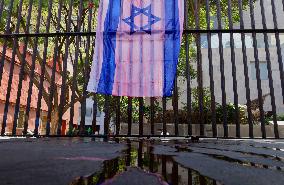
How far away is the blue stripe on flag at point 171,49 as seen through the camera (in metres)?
4.88

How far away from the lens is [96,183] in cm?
149

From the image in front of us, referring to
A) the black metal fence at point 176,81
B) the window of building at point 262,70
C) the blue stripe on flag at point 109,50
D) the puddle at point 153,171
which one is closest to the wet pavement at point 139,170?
the puddle at point 153,171

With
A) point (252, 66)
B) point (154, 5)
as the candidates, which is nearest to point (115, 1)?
point (154, 5)

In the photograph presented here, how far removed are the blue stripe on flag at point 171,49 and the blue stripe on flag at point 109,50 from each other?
0.91 m

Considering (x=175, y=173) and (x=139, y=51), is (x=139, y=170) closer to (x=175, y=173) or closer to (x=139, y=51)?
(x=175, y=173)

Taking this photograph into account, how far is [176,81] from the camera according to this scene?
4.94m

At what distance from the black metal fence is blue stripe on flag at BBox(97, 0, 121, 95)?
25 centimetres

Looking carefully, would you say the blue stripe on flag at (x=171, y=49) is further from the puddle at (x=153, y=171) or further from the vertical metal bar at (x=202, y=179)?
the vertical metal bar at (x=202, y=179)

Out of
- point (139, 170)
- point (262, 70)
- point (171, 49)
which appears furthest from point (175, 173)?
point (262, 70)

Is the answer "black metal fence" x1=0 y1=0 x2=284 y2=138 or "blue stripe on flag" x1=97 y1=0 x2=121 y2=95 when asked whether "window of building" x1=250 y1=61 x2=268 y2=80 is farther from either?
"blue stripe on flag" x1=97 y1=0 x2=121 y2=95

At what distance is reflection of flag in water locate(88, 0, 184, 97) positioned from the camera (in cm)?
493

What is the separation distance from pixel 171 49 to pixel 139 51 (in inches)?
21.8

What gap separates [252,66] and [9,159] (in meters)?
20.9

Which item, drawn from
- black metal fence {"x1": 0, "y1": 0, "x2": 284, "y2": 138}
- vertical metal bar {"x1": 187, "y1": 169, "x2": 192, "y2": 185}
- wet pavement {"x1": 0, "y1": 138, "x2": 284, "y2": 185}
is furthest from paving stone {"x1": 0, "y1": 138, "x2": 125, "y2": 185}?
black metal fence {"x1": 0, "y1": 0, "x2": 284, "y2": 138}
